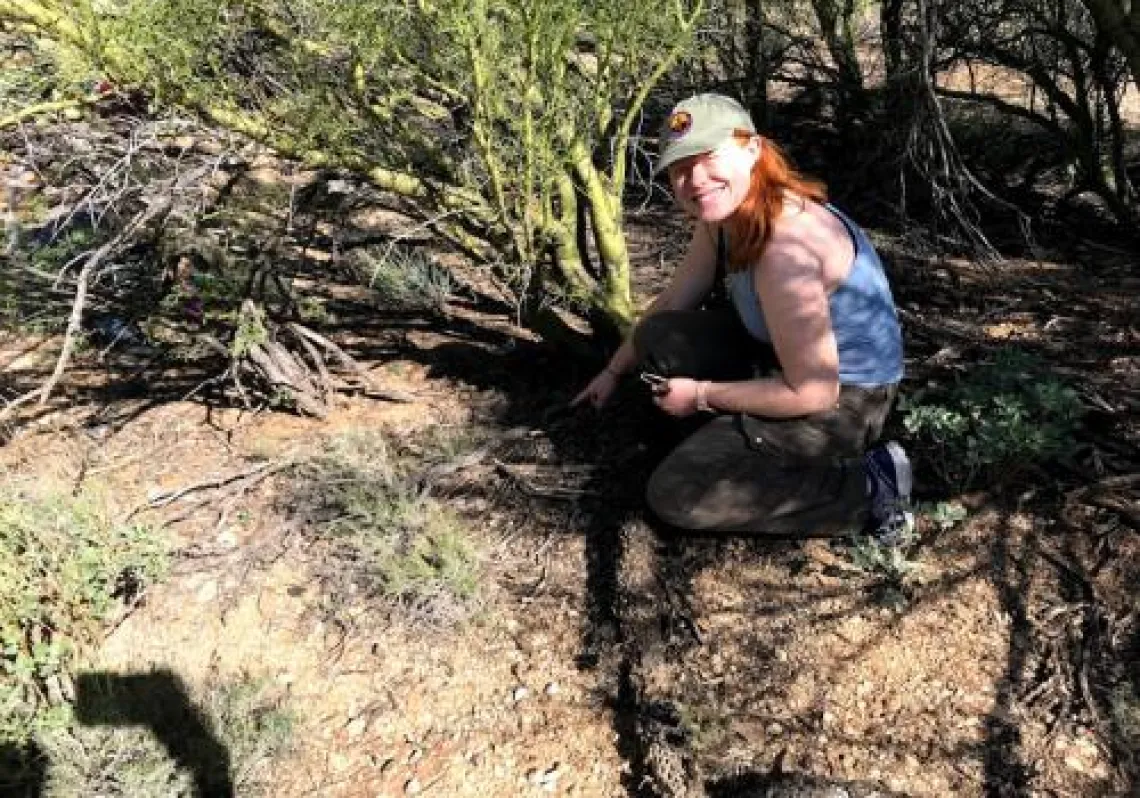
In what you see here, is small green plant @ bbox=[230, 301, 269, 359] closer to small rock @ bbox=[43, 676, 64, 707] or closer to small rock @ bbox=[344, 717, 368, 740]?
small rock @ bbox=[43, 676, 64, 707]

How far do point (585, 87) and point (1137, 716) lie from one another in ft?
7.31

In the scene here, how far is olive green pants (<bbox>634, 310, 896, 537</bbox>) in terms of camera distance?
2676 millimetres

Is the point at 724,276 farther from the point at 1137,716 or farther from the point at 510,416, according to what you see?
the point at 1137,716

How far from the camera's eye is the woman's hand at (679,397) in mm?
2777

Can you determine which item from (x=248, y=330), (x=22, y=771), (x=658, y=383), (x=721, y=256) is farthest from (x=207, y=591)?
(x=721, y=256)

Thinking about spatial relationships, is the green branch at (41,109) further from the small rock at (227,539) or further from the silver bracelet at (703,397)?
the silver bracelet at (703,397)

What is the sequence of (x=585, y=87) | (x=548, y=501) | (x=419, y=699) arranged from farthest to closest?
(x=548, y=501), (x=585, y=87), (x=419, y=699)

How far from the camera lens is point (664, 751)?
2.26 meters

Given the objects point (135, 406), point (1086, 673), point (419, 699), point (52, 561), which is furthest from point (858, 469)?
point (135, 406)

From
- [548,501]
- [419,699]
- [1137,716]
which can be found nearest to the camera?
[1137,716]

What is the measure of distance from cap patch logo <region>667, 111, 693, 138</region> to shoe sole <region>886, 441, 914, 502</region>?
1060 millimetres

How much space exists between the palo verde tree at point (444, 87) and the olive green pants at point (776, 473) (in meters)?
0.85

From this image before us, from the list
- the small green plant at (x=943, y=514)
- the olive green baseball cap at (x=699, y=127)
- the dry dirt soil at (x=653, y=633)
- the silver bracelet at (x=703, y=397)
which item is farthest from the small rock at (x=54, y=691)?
the small green plant at (x=943, y=514)

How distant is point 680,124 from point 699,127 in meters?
0.05
